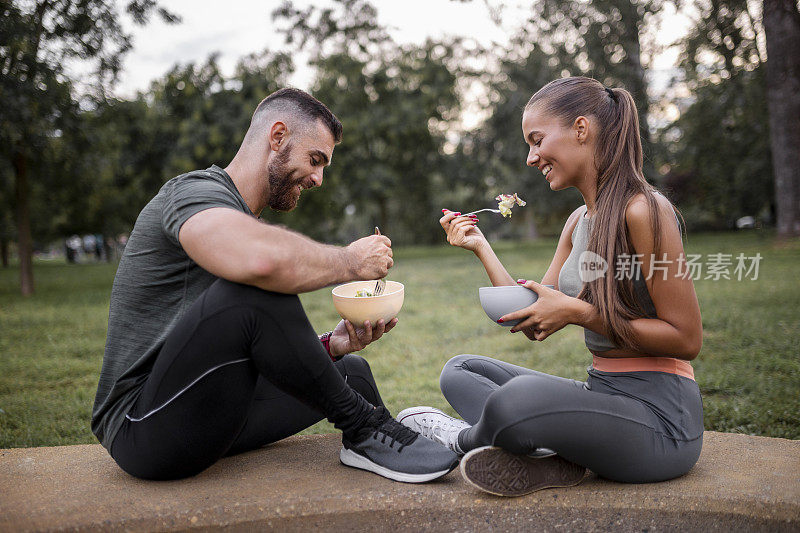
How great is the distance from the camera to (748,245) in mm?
13312

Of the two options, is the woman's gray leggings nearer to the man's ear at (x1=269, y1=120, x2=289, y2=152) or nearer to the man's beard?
the man's beard

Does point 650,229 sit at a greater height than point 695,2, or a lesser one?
lesser

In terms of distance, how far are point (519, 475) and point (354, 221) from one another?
38551 mm

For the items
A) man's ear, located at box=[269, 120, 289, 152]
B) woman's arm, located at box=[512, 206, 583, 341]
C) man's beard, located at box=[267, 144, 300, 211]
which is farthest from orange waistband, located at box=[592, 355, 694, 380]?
man's ear, located at box=[269, 120, 289, 152]

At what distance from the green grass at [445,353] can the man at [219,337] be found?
1471mm

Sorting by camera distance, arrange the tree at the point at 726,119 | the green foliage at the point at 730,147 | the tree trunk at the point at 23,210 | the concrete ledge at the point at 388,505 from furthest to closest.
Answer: the green foliage at the point at 730,147 → the tree at the point at 726,119 → the tree trunk at the point at 23,210 → the concrete ledge at the point at 388,505

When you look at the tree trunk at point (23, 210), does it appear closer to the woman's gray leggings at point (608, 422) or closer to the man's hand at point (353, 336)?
the man's hand at point (353, 336)

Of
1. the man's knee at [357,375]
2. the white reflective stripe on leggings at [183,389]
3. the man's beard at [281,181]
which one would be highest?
the man's beard at [281,181]

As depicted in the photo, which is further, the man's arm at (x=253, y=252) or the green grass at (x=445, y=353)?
the green grass at (x=445, y=353)

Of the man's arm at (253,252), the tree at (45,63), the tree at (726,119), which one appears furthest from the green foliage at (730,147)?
the man's arm at (253,252)

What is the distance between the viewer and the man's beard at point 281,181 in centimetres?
227

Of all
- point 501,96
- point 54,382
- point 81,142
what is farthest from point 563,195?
point 54,382

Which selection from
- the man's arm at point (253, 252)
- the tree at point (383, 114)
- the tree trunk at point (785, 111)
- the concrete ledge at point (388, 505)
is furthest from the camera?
the tree at point (383, 114)

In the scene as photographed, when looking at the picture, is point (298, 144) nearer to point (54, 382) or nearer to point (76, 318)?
point (54, 382)
